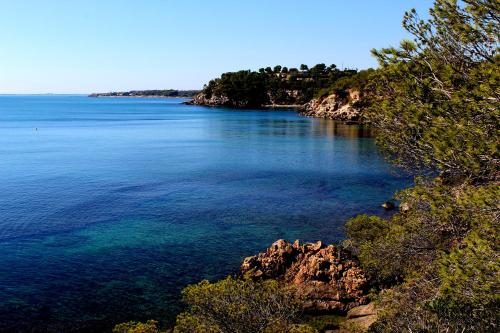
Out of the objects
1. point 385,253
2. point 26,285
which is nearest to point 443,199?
point 385,253

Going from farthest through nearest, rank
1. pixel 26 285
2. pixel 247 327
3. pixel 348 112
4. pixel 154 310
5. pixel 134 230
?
1. pixel 348 112
2. pixel 134 230
3. pixel 26 285
4. pixel 154 310
5. pixel 247 327

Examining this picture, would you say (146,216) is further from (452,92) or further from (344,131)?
(344,131)

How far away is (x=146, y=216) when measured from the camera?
53750 millimetres

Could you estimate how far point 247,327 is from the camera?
20.4m

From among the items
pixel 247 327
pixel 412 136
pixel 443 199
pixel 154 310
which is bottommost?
pixel 154 310

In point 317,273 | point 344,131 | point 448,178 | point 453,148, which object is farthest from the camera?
point 344,131

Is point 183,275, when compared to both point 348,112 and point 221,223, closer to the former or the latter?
point 221,223

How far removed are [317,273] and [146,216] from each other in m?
26.7

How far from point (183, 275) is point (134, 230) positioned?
46.3 feet

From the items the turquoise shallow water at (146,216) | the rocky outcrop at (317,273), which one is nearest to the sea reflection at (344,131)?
the turquoise shallow water at (146,216)

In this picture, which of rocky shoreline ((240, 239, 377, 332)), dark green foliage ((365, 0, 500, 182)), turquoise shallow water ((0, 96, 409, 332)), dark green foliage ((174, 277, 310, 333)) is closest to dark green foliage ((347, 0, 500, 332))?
dark green foliage ((365, 0, 500, 182))

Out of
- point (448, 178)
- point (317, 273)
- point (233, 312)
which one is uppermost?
point (448, 178)

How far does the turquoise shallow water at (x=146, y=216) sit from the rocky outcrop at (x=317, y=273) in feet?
12.3

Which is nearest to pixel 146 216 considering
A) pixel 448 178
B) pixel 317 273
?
pixel 317 273
